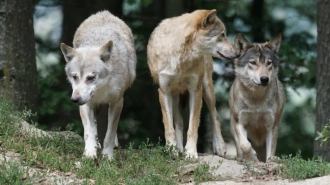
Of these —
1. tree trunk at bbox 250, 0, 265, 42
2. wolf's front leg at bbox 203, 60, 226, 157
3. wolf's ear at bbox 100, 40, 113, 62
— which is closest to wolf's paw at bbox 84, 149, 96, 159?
wolf's ear at bbox 100, 40, 113, 62

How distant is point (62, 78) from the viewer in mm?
15508

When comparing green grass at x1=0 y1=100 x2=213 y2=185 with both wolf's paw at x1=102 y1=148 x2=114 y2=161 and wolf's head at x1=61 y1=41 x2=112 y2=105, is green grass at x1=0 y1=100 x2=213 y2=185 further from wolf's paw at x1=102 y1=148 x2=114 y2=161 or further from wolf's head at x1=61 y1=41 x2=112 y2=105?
wolf's head at x1=61 y1=41 x2=112 y2=105

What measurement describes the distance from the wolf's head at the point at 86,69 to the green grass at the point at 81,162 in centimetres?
77

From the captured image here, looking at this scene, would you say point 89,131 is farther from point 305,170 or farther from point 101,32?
point 305,170

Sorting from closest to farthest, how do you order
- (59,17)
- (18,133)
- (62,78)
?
(18,133)
(62,78)
(59,17)

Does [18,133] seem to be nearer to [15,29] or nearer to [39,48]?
[15,29]

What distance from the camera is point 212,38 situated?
33.0ft

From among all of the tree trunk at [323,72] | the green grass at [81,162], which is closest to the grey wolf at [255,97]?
the tree trunk at [323,72]

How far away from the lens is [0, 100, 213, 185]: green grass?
823cm

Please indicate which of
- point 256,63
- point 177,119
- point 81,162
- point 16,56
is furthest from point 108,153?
point 256,63

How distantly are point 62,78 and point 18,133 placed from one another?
635cm

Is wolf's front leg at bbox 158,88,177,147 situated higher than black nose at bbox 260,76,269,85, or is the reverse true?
black nose at bbox 260,76,269,85

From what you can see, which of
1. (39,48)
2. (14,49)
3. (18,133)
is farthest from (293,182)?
(39,48)

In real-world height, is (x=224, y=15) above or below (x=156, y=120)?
above
